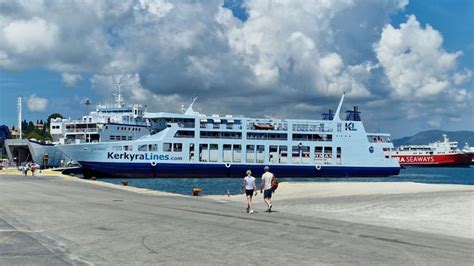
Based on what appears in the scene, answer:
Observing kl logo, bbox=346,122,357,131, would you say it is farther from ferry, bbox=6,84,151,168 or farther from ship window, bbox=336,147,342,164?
ferry, bbox=6,84,151,168

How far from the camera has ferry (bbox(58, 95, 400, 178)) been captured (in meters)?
71.9

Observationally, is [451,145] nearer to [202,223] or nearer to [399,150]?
[399,150]

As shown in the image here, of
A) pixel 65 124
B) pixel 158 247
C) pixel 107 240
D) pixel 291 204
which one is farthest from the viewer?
pixel 65 124

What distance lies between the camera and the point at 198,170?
241 ft

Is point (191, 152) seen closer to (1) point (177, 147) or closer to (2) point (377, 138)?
(1) point (177, 147)

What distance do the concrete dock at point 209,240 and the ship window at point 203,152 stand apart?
53482 millimetres

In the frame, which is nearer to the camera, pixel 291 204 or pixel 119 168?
pixel 291 204

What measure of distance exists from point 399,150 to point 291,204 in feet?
487

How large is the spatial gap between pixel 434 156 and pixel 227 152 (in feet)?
313

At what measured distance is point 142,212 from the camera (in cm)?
2061

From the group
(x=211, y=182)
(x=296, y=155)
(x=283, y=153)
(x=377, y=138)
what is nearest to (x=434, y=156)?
(x=377, y=138)

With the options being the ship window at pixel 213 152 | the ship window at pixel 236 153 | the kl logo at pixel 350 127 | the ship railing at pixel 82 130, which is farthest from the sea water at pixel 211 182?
the ship railing at pixel 82 130

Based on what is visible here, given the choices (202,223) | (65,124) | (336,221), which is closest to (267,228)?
(202,223)

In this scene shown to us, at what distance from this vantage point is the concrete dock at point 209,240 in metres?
11.1
